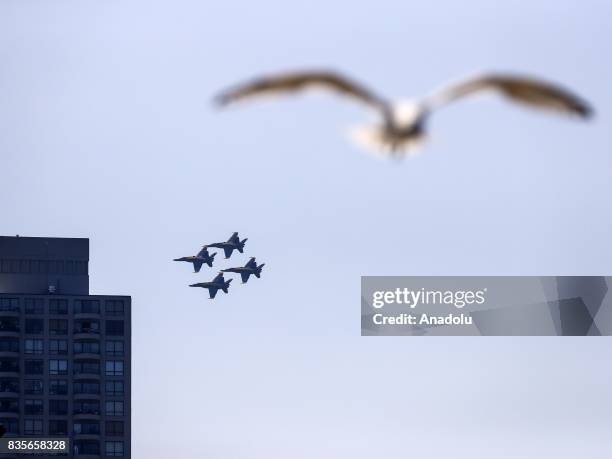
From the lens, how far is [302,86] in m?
35.4

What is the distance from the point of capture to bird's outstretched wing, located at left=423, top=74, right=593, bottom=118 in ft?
117

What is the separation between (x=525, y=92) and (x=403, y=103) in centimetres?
235

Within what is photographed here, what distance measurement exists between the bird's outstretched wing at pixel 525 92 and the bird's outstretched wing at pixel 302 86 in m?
1.02

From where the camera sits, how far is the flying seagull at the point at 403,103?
34.6 m

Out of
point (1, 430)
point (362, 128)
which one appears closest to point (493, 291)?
point (1, 430)

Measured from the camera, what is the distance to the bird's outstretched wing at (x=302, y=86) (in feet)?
115

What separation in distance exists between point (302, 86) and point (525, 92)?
3900mm

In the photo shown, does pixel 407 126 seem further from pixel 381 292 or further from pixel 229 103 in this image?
pixel 381 292

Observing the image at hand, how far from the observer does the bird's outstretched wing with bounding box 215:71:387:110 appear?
3512 centimetres

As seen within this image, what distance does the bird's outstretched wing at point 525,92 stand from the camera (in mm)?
35625

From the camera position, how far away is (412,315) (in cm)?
17950

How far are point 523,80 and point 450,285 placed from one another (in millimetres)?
151316

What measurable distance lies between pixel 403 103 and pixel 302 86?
1684mm

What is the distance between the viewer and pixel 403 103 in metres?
35.4
